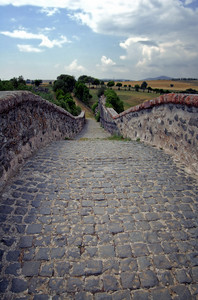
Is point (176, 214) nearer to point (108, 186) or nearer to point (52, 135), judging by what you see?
point (108, 186)

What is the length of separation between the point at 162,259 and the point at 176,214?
897 mm

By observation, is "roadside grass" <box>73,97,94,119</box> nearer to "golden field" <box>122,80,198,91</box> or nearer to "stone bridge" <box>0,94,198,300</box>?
"golden field" <box>122,80,198,91</box>

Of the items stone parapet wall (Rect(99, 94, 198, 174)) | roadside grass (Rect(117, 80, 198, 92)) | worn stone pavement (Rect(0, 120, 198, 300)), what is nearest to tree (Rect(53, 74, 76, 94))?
roadside grass (Rect(117, 80, 198, 92))

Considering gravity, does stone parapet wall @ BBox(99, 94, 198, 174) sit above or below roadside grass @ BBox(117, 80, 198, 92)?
below

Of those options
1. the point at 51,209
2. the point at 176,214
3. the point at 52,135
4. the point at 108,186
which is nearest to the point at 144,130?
the point at 52,135

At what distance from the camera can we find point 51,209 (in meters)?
2.99

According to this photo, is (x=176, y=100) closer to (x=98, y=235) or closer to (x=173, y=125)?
(x=173, y=125)

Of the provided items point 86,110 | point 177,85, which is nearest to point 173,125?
point 86,110

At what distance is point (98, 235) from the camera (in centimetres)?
252

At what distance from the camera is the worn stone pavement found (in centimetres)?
191

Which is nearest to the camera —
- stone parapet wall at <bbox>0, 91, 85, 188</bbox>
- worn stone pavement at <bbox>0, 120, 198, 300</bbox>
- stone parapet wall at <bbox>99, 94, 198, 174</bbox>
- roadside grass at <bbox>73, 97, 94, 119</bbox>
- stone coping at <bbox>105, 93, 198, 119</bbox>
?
worn stone pavement at <bbox>0, 120, 198, 300</bbox>

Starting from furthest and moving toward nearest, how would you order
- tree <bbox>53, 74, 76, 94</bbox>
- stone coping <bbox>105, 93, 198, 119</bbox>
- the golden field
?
the golden field → tree <bbox>53, 74, 76, 94</bbox> → stone coping <bbox>105, 93, 198, 119</bbox>

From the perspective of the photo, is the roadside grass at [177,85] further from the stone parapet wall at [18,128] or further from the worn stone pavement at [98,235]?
the worn stone pavement at [98,235]

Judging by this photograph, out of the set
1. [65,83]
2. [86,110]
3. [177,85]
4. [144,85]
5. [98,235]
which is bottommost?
[98,235]
